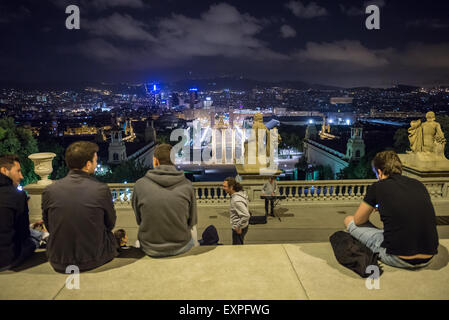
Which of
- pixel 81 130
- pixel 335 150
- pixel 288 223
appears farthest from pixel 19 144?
pixel 81 130

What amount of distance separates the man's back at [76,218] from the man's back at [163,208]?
36 centimetres

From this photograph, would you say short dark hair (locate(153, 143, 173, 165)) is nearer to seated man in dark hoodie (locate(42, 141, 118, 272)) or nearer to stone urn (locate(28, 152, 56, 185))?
seated man in dark hoodie (locate(42, 141, 118, 272))

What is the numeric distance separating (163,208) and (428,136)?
8.07 meters

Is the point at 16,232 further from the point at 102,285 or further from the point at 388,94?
the point at 388,94

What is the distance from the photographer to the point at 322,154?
56469 millimetres

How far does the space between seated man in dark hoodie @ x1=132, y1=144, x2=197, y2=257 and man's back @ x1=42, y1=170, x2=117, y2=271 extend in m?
0.37

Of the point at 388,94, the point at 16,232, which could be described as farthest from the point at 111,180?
the point at 388,94

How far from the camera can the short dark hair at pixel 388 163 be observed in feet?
10.5

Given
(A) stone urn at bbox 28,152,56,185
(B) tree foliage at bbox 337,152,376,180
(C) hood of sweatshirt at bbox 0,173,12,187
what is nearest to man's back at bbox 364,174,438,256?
(C) hood of sweatshirt at bbox 0,173,12,187

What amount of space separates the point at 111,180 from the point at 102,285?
112 feet

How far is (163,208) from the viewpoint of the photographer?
3271mm

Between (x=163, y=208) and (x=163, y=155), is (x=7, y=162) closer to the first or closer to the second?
(x=163, y=155)
